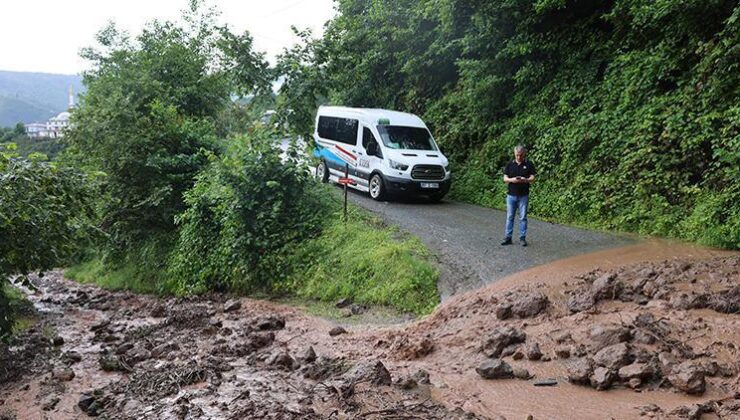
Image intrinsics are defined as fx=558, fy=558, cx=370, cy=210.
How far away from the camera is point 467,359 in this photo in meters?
6.84

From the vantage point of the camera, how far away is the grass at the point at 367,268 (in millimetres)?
9422

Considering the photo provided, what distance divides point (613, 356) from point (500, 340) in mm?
1328

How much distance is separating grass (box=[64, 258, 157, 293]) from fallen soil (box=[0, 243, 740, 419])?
617cm

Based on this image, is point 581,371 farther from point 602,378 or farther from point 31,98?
point 31,98

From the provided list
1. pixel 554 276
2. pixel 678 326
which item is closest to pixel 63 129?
pixel 554 276

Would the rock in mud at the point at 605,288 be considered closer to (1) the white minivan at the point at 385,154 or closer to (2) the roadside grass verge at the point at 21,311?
(1) the white minivan at the point at 385,154

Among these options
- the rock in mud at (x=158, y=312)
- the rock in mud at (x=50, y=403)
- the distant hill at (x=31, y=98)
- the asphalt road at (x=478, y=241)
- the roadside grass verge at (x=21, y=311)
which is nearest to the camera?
the rock in mud at (x=50, y=403)

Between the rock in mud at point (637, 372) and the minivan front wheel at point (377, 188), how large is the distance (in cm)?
1042

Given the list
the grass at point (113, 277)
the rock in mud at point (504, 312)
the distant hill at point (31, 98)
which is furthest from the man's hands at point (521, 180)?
the distant hill at point (31, 98)

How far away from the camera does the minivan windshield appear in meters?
15.9

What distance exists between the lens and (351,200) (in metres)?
15.6

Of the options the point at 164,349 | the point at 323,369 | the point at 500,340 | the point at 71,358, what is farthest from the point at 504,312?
the point at 71,358

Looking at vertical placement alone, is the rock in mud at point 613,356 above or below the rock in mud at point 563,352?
above

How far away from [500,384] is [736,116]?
764 cm
